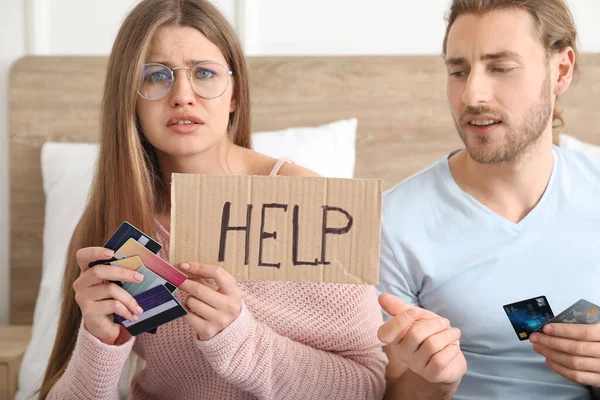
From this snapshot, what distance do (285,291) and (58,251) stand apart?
3.25ft

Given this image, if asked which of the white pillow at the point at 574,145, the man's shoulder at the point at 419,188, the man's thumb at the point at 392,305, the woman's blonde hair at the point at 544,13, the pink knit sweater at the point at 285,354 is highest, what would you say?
the woman's blonde hair at the point at 544,13

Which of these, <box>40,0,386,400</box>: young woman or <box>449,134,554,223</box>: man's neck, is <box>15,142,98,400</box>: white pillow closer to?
<box>40,0,386,400</box>: young woman

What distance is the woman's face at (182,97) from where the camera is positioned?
119cm

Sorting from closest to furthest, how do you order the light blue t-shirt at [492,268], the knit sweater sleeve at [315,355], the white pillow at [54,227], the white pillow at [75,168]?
1. the knit sweater sleeve at [315,355]
2. the light blue t-shirt at [492,268]
3. the white pillow at [54,227]
4. the white pillow at [75,168]

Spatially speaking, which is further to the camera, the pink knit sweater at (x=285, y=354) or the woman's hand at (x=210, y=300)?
the pink knit sweater at (x=285, y=354)

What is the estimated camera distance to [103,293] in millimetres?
967

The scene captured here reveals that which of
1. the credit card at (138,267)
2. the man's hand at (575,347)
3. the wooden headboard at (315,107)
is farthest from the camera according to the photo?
the wooden headboard at (315,107)

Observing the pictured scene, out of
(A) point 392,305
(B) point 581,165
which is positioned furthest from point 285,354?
(B) point 581,165

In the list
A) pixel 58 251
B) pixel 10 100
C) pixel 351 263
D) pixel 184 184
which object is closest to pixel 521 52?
pixel 351 263

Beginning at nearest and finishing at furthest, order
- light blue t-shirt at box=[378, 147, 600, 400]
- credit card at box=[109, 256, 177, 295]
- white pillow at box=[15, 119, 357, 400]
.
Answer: credit card at box=[109, 256, 177, 295] → light blue t-shirt at box=[378, 147, 600, 400] → white pillow at box=[15, 119, 357, 400]

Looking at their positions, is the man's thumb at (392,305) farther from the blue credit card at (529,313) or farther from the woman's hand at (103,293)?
the woman's hand at (103,293)

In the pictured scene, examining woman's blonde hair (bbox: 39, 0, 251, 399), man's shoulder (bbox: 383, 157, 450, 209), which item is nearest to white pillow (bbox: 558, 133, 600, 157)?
man's shoulder (bbox: 383, 157, 450, 209)

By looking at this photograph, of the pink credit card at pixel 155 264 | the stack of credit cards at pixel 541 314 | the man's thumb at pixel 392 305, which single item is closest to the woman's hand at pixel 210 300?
A: the pink credit card at pixel 155 264

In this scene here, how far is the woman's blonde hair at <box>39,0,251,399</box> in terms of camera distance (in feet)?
3.97
